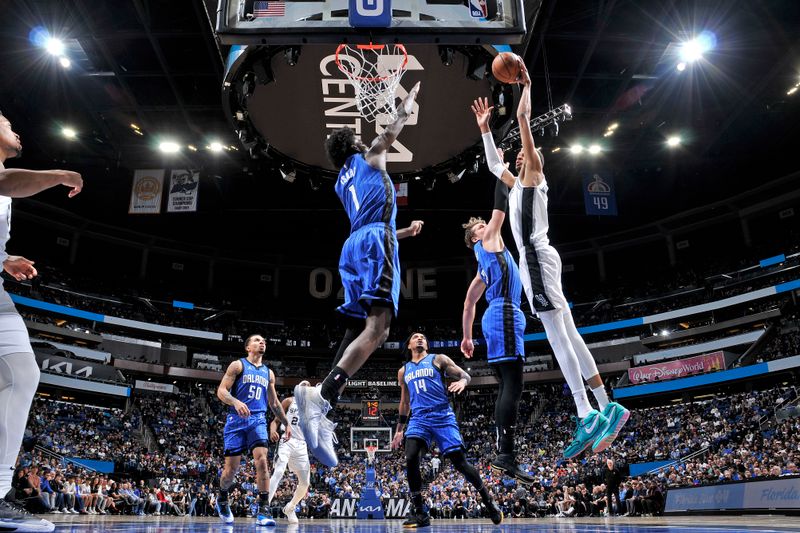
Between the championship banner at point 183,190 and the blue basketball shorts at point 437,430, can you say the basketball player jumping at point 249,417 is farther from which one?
the championship banner at point 183,190

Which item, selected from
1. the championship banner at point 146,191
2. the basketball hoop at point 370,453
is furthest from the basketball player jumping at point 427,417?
the basketball hoop at point 370,453

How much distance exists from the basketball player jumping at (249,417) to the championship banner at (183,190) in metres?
16.2

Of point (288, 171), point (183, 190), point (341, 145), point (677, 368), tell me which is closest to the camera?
point (341, 145)

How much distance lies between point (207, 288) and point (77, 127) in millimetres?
19300

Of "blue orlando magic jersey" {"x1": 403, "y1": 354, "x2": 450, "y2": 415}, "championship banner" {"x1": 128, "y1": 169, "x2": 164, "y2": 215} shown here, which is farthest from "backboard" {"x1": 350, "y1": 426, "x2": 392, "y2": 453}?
"blue orlando magic jersey" {"x1": 403, "y1": 354, "x2": 450, "y2": 415}

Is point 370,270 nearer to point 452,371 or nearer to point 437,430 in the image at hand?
point 452,371

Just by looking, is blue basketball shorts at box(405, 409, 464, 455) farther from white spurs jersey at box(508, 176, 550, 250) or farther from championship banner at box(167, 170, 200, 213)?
championship banner at box(167, 170, 200, 213)

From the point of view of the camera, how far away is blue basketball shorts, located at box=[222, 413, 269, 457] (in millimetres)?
7406

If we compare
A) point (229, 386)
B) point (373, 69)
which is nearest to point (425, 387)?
point (229, 386)

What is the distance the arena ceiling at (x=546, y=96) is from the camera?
1628cm

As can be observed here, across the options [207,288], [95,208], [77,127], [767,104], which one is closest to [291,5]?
[77,127]

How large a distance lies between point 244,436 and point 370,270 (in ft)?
15.2

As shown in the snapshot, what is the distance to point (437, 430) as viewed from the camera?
21.2ft

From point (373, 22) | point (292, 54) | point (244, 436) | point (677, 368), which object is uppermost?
point (292, 54)
